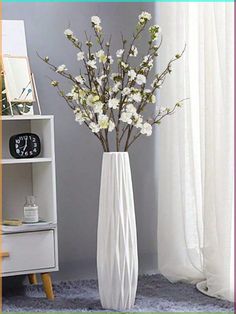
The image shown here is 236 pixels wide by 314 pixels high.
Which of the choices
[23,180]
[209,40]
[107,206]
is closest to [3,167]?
[23,180]

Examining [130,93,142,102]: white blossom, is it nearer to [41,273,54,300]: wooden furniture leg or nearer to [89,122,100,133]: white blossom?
[89,122,100,133]: white blossom

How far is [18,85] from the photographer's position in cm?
Answer: 319

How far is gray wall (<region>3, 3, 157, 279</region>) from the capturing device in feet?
11.4

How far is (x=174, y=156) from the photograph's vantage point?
347cm

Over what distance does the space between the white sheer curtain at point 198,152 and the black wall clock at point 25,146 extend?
2.44 feet

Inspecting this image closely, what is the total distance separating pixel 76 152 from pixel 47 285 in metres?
0.77

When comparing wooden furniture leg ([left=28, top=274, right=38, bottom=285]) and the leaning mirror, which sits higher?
the leaning mirror

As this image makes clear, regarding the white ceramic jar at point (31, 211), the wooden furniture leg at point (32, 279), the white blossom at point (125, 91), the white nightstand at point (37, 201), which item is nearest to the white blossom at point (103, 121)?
the white blossom at point (125, 91)

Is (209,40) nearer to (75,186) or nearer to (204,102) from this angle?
(204,102)

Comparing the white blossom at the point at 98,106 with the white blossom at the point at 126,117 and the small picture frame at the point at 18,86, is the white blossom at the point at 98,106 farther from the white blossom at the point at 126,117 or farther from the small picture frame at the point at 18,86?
the small picture frame at the point at 18,86

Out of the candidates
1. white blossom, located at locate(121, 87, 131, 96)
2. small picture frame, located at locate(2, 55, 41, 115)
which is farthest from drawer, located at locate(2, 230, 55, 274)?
white blossom, located at locate(121, 87, 131, 96)

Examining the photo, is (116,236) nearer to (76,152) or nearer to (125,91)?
(125,91)

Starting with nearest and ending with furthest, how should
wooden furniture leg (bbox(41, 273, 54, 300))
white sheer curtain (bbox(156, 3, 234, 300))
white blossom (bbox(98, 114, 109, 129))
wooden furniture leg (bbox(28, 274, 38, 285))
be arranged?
white blossom (bbox(98, 114, 109, 129)), white sheer curtain (bbox(156, 3, 234, 300)), wooden furniture leg (bbox(41, 273, 54, 300)), wooden furniture leg (bbox(28, 274, 38, 285))

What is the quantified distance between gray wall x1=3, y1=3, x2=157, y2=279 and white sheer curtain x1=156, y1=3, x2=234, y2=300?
158 mm
